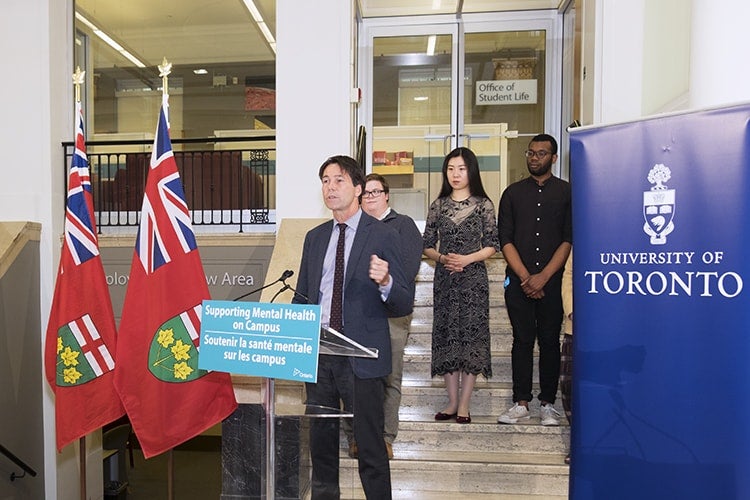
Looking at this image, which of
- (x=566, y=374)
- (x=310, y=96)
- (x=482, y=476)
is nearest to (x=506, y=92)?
(x=310, y=96)

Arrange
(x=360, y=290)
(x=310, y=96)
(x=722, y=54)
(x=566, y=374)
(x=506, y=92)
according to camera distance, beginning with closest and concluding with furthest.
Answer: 1. (x=722, y=54)
2. (x=360, y=290)
3. (x=566, y=374)
4. (x=310, y=96)
5. (x=506, y=92)

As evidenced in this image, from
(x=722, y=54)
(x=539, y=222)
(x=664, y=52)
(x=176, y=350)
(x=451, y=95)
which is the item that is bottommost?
(x=176, y=350)

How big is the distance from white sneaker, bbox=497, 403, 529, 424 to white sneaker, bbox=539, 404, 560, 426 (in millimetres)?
98

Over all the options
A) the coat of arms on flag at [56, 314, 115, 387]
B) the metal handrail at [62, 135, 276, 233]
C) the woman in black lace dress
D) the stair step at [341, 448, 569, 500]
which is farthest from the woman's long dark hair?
the metal handrail at [62, 135, 276, 233]

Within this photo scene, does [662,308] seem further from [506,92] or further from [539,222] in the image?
[506,92]

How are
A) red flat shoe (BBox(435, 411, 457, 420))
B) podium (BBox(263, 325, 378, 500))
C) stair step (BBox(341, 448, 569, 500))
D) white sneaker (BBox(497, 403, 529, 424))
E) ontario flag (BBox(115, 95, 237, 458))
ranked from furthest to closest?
red flat shoe (BBox(435, 411, 457, 420))
white sneaker (BBox(497, 403, 529, 424))
stair step (BBox(341, 448, 569, 500))
ontario flag (BBox(115, 95, 237, 458))
podium (BBox(263, 325, 378, 500))

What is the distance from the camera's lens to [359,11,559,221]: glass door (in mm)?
5820

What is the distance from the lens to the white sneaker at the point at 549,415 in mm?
3256

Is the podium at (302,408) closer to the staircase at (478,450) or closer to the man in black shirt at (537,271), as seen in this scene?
the staircase at (478,450)

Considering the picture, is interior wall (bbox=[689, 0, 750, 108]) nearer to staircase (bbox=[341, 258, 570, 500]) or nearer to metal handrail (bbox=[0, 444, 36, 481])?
staircase (bbox=[341, 258, 570, 500])

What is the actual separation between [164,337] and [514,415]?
1.99 meters

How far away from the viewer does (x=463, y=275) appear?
3.20 meters

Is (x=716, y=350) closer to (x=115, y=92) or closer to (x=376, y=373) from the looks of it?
(x=376, y=373)

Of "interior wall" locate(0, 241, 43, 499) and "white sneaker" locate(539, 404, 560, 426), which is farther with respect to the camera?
"interior wall" locate(0, 241, 43, 499)
